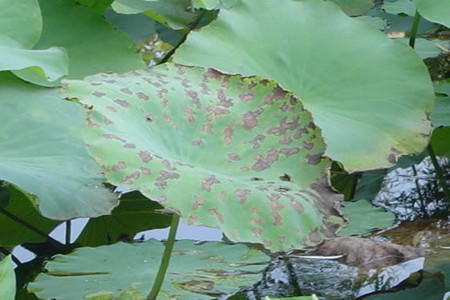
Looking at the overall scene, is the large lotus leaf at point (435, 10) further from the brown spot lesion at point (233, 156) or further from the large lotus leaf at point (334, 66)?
the brown spot lesion at point (233, 156)

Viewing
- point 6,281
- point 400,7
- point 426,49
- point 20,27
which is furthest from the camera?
point 400,7

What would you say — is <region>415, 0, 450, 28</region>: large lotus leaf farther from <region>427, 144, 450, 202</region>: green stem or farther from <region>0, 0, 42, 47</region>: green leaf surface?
<region>0, 0, 42, 47</region>: green leaf surface

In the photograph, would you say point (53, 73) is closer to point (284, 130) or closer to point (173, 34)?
point (284, 130)

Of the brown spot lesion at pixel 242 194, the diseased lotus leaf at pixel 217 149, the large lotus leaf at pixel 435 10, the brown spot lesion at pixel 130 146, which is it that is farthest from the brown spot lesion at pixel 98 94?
the large lotus leaf at pixel 435 10

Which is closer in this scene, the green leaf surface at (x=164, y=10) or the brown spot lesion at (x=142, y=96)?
the brown spot lesion at (x=142, y=96)

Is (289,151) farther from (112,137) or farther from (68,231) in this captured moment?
(68,231)

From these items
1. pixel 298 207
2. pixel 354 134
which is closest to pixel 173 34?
pixel 354 134

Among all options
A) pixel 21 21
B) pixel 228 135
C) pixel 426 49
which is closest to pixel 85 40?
pixel 21 21

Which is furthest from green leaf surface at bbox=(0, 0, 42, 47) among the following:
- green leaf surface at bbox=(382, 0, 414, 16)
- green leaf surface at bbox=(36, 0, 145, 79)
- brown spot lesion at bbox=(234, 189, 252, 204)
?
green leaf surface at bbox=(382, 0, 414, 16)
